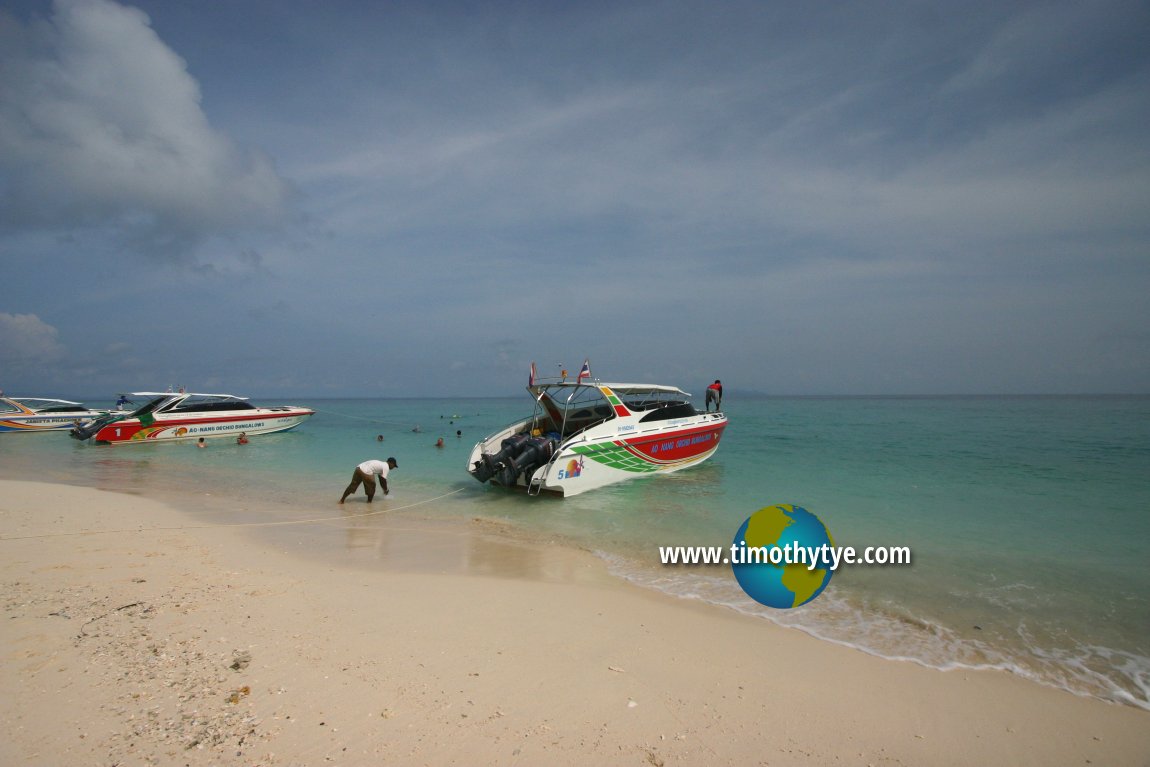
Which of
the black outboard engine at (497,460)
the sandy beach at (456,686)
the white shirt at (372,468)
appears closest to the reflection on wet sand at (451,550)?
the sandy beach at (456,686)

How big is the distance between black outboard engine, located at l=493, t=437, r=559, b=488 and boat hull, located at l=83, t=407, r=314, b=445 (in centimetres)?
2014

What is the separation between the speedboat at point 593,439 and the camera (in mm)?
11266

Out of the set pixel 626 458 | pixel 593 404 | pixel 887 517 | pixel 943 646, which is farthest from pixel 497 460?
pixel 943 646

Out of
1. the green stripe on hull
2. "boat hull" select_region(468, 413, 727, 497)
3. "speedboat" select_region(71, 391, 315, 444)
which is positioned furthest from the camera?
"speedboat" select_region(71, 391, 315, 444)

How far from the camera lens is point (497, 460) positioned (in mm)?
11375

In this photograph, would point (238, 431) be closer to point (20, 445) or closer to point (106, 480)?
point (20, 445)

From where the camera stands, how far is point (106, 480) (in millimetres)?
13656

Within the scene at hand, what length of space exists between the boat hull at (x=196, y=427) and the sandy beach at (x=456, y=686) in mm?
21605

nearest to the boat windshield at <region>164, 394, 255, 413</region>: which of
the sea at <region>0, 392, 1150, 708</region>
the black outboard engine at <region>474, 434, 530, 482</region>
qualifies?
the sea at <region>0, 392, 1150, 708</region>

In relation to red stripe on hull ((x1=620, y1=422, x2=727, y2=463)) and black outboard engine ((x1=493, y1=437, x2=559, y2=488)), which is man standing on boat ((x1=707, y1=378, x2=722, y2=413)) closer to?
red stripe on hull ((x1=620, y1=422, x2=727, y2=463))

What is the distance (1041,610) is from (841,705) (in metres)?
3.80

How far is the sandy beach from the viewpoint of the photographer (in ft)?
9.25

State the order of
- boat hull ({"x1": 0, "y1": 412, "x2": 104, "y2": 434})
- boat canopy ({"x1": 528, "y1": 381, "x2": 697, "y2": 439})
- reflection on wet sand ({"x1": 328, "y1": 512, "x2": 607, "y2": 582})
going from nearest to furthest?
reflection on wet sand ({"x1": 328, "y1": 512, "x2": 607, "y2": 582}), boat canopy ({"x1": 528, "y1": 381, "x2": 697, "y2": 439}), boat hull ({"x1": 0, "y1": 412, "x2": 104, "y2": 434})

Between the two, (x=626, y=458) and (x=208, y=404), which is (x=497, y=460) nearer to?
(x=626, y=458)
